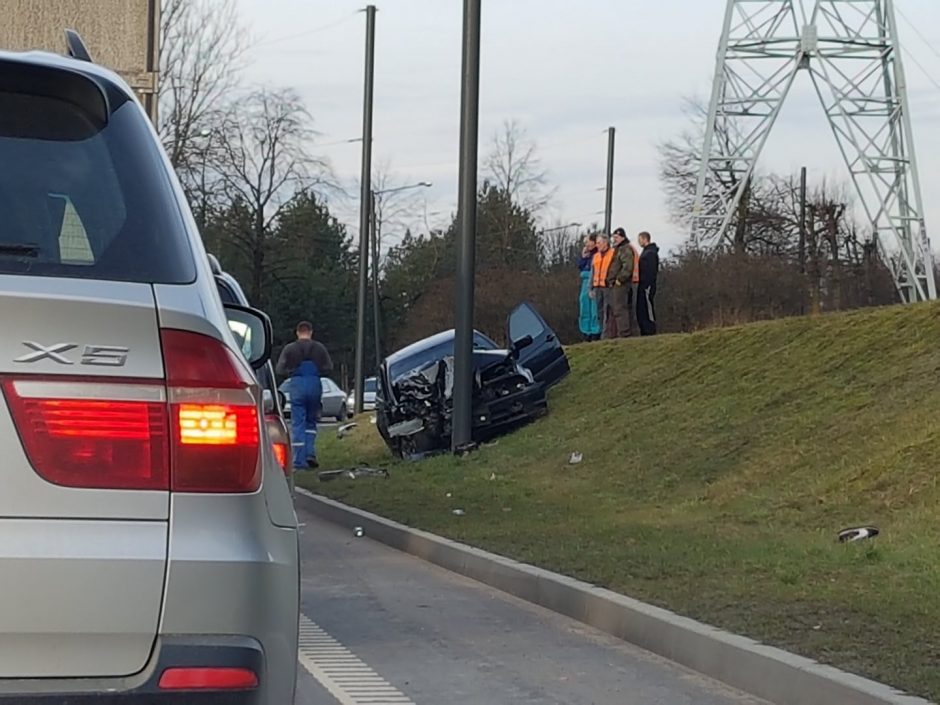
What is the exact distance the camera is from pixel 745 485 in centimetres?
1342

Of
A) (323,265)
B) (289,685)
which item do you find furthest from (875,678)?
(323,265)

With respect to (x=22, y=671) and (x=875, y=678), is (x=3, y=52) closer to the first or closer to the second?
(x=22, y=671)

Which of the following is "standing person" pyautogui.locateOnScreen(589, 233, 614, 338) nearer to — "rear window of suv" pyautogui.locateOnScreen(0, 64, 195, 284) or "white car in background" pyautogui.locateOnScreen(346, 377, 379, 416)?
"white car in background" pyautogui.locateOnScreen(346, 377, 379, 416)

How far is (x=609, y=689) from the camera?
7.23m

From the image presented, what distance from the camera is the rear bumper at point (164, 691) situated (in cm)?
292

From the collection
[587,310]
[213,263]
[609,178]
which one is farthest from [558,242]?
[213,263]

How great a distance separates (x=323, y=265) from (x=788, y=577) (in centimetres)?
6751

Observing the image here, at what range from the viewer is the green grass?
8.27 meters

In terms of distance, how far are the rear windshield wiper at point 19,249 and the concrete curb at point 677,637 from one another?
4.06 metres

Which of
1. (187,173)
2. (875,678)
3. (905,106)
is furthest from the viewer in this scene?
(187,173)

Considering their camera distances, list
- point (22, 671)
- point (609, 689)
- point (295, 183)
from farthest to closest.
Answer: point (295, 183) → point (609, 689) → point (22, 671)

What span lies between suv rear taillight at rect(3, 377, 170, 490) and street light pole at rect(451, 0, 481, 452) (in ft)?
50.2

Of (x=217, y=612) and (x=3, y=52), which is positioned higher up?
(x=3, y=52)

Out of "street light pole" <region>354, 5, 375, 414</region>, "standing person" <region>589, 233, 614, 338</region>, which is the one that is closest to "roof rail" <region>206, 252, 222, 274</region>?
"standing person" <region>589, 233, 614, 338</region>
